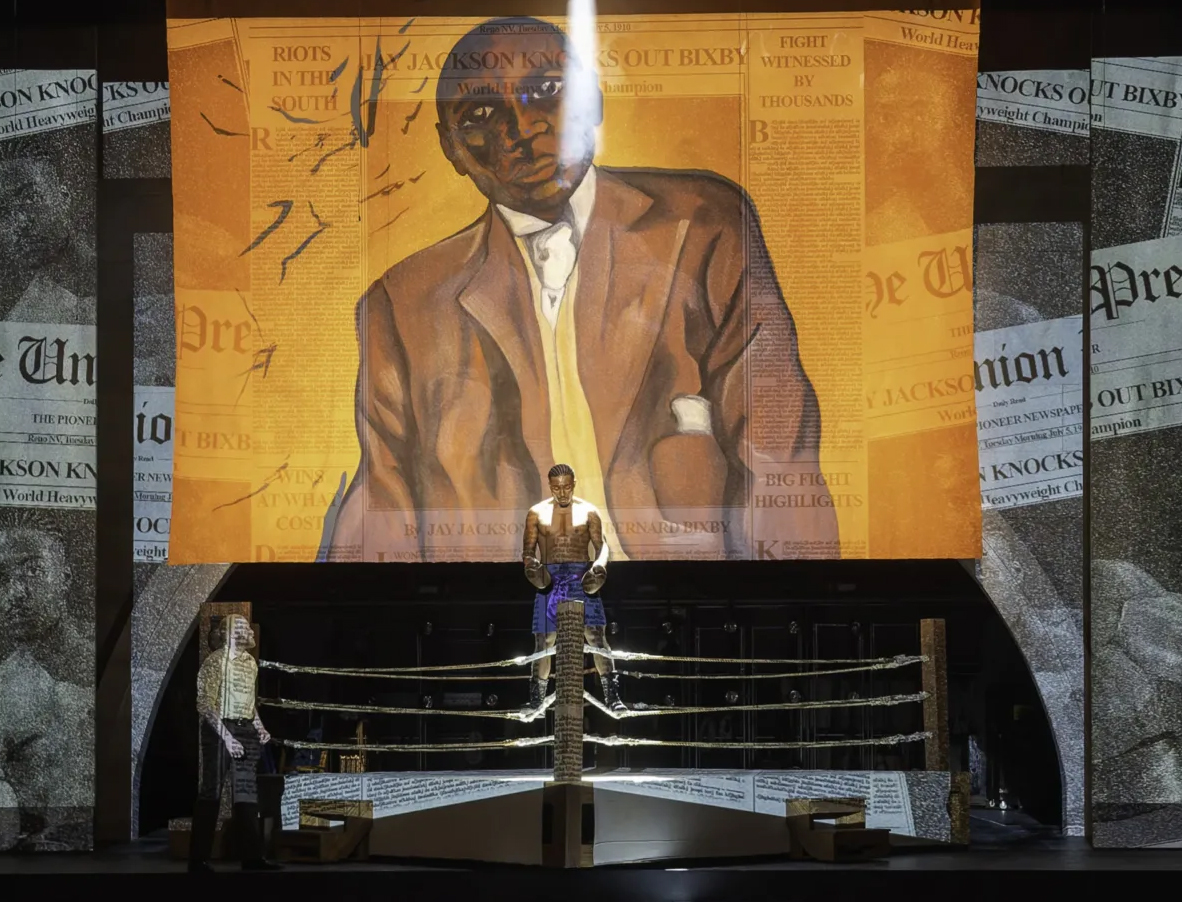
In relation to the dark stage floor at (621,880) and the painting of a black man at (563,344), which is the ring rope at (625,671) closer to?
the painting of a black man at (563,344)

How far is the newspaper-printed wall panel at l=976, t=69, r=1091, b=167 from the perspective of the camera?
309 inches

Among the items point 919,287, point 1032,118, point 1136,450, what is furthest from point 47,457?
point 1136,450

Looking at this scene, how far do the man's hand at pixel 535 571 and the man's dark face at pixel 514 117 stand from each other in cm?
176

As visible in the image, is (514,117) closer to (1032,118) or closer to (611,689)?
(1032,118)

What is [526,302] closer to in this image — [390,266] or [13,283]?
[390,266]

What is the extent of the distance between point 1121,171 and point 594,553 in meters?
2.96

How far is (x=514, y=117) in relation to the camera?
307 inches

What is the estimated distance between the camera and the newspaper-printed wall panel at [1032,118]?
25.8 feet

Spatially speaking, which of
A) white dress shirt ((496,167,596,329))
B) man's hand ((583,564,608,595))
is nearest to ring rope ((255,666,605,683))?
man's hand ((583,564,608,595))

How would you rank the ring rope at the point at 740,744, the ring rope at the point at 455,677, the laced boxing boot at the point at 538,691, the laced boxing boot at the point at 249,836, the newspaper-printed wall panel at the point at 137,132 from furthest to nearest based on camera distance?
1. the newspaper-printed wall panel at the point at 137,132
2. the ring rope at the point at 455,677
3. the laced boxing boot at the point at 538,691
4. the ring rope at the point at 740,744
5. the laced boxing boot at the point at 249,836

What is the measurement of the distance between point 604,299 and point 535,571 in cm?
146

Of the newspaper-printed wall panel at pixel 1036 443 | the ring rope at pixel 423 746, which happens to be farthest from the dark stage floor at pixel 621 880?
the newspaper-printed wall panel at pixel 1036 443

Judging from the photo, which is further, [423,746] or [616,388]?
[616,388]

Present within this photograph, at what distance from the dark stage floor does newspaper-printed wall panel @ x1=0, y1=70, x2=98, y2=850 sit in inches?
36.6
